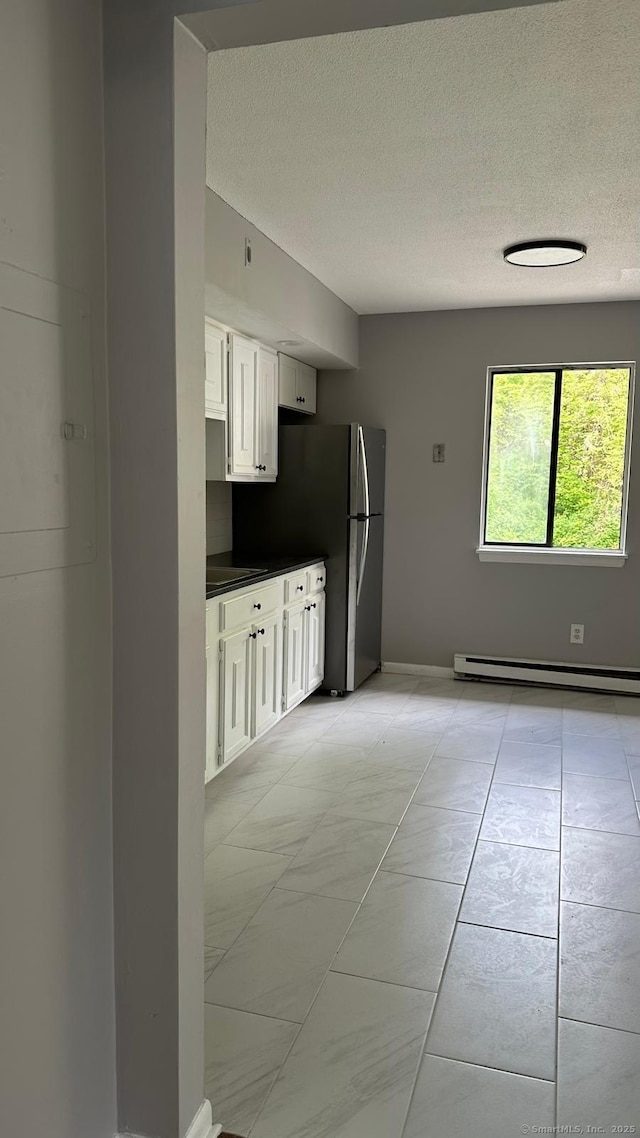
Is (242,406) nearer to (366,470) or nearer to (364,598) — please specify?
(366,470)

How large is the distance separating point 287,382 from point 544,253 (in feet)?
5.23

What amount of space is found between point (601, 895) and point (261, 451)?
2627 mm

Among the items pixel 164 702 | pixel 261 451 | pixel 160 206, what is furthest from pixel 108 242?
pixel 261 451

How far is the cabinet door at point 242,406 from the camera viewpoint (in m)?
3.70

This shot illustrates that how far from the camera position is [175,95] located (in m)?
1.29

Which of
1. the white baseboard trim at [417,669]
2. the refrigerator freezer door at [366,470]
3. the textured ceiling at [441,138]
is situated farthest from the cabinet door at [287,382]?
the white baseboard trim at [417,669]

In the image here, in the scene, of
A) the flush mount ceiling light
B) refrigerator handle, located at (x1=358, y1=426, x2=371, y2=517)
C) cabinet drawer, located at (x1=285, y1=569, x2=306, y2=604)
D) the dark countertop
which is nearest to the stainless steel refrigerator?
refrigerator handle, located at (x1=358, y1=426, x2=371, y2=517)

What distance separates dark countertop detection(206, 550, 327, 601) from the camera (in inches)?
130

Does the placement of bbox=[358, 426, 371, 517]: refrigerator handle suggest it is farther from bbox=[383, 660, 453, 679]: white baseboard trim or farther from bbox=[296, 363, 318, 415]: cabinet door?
bbox=[383, 660, 453, 679]: white baseboard trim

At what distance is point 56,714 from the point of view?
4.19 feet

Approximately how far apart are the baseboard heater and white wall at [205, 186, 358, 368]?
2077 millimetres

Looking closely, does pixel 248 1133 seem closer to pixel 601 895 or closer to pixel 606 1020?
pixel 606 1020

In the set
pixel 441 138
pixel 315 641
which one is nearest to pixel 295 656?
pixel 315 641

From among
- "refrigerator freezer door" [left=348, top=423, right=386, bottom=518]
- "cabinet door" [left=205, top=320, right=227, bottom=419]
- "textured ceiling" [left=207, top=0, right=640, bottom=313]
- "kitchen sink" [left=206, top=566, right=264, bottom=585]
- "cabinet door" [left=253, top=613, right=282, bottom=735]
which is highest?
"textured ceiling" [left=207, top=0, right=640, bottom=313]
